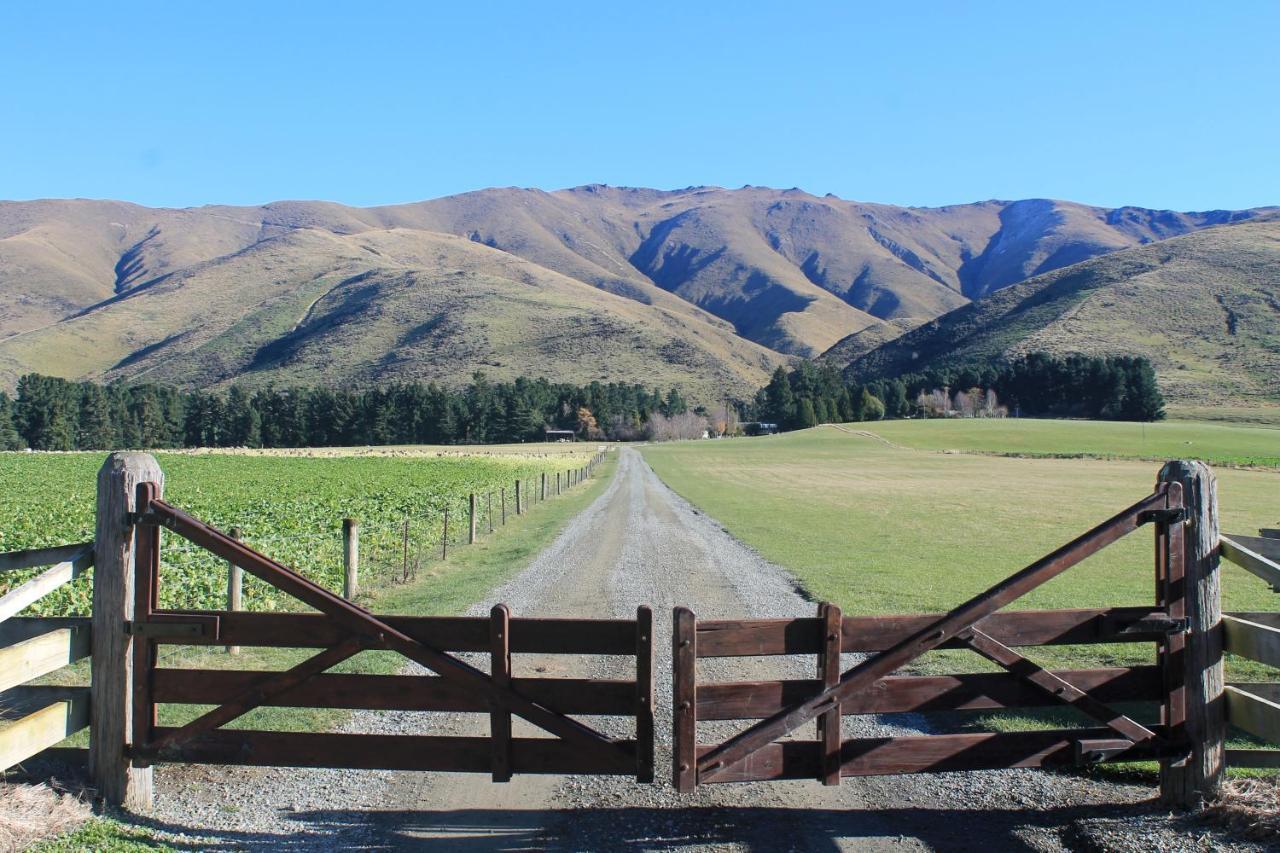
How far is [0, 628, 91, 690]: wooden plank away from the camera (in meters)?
5.22

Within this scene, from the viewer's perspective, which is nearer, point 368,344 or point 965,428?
point 965,428

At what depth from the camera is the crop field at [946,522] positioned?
15.3m

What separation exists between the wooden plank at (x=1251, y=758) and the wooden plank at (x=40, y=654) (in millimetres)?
7247

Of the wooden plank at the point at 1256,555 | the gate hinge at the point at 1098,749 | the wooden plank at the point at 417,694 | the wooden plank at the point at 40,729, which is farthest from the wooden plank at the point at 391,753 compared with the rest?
the wooden plank at the point at 1256,555

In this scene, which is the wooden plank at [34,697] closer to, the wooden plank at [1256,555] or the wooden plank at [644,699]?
the wooden plank at [644,699]

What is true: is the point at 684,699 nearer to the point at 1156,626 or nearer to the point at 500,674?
the point at 500,674

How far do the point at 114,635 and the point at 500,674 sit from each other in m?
2.45

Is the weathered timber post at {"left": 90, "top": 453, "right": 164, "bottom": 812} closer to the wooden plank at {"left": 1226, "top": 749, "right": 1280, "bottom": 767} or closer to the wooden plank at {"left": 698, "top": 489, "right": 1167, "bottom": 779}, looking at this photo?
the wooden plank at {"left": 698, "top": 489, "right": 1167, "bottom": 779}

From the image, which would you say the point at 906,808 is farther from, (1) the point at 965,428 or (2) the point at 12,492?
(1) the point at 965,428

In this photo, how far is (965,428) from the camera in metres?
118

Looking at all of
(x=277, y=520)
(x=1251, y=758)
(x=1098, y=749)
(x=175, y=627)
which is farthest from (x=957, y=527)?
(x=175, y=627)

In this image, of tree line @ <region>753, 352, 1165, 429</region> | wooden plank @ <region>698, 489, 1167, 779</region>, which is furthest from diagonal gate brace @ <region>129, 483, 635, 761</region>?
tree line @ <region>753, 352, 1165, 429</region>

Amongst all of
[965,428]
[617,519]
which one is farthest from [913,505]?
[965,428]

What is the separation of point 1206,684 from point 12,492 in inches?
1462
